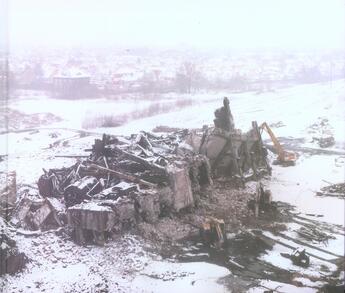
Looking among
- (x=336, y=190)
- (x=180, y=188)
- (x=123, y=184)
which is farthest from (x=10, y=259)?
(x=336, y=190)

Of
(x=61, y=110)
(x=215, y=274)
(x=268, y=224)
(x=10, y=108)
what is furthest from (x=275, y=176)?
(x=10, y=108)

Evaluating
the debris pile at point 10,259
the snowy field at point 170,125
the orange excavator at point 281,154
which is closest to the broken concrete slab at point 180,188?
the snowy field at point 170,125

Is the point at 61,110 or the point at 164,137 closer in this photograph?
the point at 61,110

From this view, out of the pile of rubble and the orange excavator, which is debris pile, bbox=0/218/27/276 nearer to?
the pile of rubble

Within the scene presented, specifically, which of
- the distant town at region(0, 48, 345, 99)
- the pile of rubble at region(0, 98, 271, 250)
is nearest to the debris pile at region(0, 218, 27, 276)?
the pile of rubble at region(0, 98, 271, 250)

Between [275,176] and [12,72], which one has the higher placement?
[12,72]

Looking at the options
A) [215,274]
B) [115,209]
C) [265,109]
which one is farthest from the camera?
[265,109]

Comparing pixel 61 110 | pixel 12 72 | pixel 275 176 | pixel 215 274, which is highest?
pixel 12 72

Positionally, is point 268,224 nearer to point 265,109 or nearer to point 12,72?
point 265,109
